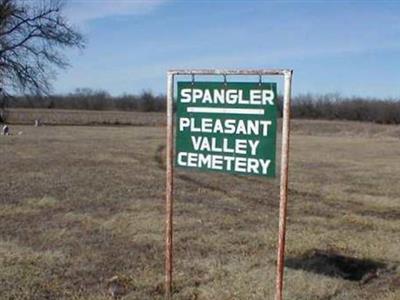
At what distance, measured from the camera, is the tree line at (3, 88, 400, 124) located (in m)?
88.0

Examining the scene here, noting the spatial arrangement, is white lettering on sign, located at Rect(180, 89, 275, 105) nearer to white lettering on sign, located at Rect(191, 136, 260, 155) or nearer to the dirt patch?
white lettering on sign, located at Rect(191, 136, 260, 155)

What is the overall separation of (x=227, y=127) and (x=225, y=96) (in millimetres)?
253

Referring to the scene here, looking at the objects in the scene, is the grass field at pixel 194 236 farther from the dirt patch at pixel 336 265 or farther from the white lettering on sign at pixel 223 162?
the white lettering on sign at pixel 223 162

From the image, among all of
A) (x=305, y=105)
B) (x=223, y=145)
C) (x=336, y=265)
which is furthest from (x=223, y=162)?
(x=305, y=105)

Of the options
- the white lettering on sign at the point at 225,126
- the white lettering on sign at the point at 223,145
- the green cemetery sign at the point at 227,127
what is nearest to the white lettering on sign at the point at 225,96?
the green cemetery sign at the point at 227,127

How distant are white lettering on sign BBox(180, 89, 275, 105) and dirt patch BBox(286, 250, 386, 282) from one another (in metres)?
2.27

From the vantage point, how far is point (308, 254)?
26.6ft

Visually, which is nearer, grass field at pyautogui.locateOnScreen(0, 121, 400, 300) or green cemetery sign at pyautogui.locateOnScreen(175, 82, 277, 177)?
green cemetery sign at pyautogui.locateOnScreen(175, 82, 277, 177)

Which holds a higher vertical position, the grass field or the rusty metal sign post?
the rusty metal sign post

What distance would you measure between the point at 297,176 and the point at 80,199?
329 inches

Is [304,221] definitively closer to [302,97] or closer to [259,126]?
Result: [259,126]

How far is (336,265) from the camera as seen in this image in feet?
25.1

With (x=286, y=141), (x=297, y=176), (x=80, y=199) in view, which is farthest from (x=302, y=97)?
(x=286, y=141)

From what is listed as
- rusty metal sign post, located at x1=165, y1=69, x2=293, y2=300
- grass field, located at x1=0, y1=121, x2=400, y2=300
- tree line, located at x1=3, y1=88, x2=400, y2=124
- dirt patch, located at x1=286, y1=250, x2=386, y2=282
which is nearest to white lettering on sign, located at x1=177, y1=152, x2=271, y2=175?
rusty metal sign post, located at x1=165, y1=69, x2=293, y2=300
